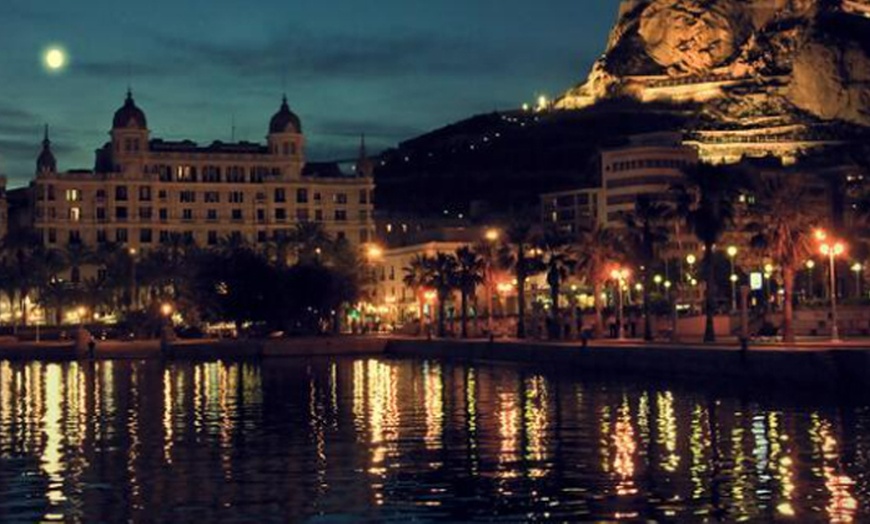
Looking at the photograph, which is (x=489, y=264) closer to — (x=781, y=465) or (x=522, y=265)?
(x=522, y=265)

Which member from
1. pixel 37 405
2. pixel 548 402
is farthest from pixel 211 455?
pixel 37 405

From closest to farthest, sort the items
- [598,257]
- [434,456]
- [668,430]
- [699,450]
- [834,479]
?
[834,479] → [699,450] → [434,456] → [668,430] → [598,257]

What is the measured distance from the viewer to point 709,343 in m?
97.2

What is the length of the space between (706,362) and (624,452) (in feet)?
111

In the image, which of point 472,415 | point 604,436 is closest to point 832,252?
point 472,415

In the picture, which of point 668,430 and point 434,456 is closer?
point 434,456

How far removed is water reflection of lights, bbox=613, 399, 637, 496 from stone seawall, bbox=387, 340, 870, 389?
1022cm

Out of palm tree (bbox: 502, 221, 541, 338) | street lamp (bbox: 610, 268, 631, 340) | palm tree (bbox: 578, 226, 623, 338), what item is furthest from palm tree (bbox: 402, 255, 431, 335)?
palm tree (bbox: 578, 226, 623, 338)

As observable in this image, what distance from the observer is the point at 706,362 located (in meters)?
81.2

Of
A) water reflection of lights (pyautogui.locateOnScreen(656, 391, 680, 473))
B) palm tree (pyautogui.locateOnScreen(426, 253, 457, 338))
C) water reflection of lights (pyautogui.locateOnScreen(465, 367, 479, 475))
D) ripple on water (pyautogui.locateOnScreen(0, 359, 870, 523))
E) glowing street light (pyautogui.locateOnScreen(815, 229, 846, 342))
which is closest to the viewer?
ripple on water (pyautogui.locateOnScreen(0, 359, 870, 523))

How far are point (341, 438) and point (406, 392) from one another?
26437 millimetres

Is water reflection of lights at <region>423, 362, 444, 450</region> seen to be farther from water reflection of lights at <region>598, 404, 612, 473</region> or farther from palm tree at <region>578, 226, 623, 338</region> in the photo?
palm tree at <region>578, 226, 623, 338</region>

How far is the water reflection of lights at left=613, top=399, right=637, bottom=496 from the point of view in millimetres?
40213

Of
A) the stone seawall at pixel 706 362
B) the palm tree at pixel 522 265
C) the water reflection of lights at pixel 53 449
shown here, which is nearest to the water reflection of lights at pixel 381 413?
the water reflection of lights at pixel 53 449
